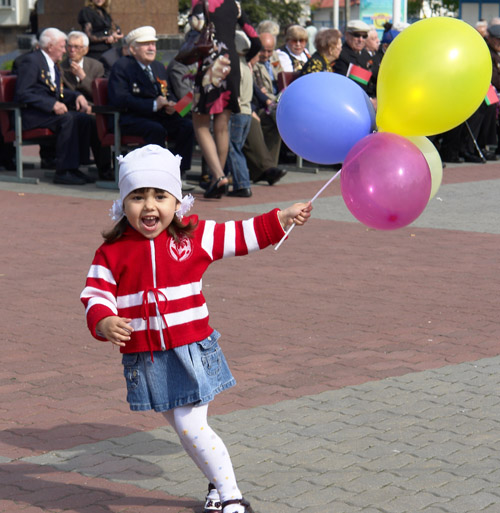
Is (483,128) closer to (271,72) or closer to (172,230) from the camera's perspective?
(271,72)

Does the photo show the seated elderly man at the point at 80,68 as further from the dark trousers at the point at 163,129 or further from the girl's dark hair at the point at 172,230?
the girl's dark hair at the point at 172,230

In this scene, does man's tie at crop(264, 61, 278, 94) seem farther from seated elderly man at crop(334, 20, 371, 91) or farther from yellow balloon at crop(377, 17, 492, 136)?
yellow balloon at crop(377, 17, 492, 136)

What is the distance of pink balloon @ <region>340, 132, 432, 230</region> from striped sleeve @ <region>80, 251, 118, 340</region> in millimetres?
1013

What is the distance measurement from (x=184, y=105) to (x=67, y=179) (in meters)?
2.22

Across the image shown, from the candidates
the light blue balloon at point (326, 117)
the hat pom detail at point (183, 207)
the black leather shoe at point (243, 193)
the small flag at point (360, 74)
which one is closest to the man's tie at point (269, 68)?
the small flag at point (360, 74)

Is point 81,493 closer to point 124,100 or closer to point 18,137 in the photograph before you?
point 124,100

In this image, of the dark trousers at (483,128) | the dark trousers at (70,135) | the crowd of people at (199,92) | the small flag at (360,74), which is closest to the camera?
the crowd of people at (199,92)

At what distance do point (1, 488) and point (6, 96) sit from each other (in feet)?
32.2

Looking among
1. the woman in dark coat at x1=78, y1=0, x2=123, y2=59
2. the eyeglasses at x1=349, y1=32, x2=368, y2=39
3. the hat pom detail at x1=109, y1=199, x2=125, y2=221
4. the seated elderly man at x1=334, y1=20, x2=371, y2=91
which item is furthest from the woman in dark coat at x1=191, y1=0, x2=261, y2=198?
the hat pom detail at x1=109, y1=199, x2=125, y2=221

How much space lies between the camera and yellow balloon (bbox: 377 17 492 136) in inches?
163

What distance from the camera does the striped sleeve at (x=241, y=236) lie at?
3871mm

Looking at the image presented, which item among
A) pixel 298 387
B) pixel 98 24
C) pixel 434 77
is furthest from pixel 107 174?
pixel 434 77

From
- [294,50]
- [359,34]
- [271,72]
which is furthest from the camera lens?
[294,50]

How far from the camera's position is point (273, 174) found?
12867mm
